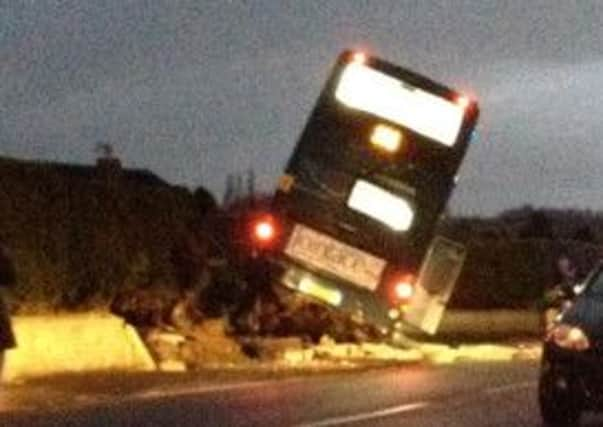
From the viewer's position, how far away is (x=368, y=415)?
747 inches

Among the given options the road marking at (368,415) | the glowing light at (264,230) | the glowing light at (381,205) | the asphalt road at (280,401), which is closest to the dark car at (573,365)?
the asphalt road at (280,401)

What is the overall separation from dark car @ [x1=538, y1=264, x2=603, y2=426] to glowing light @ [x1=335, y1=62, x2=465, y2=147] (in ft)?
35.3

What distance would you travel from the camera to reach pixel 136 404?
66.4 feet

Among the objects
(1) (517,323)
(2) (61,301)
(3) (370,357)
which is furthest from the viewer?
(1) (517,323)

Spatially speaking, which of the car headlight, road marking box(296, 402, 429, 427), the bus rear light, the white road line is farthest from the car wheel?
the bus rear light

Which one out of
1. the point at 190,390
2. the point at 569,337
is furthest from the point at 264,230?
the point at 569,337

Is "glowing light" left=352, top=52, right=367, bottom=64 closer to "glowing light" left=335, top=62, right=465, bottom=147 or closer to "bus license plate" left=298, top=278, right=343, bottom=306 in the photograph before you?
"glowing light" left=335, top=62, right=465, bottom=147

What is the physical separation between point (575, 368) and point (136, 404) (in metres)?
5.25

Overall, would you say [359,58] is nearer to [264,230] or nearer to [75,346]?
[264,230]

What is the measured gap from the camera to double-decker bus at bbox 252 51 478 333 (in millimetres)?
28156

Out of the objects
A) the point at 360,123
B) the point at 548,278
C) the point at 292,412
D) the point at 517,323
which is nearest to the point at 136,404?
the point at 292,412

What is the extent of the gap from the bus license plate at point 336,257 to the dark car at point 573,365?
11.7 metres

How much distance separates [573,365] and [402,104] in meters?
11.9

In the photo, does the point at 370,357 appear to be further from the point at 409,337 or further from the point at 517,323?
the point at 517,323
